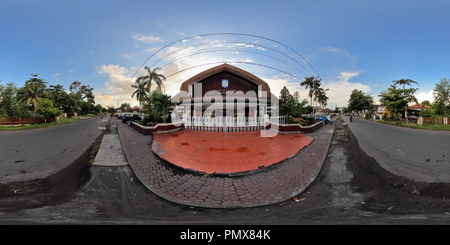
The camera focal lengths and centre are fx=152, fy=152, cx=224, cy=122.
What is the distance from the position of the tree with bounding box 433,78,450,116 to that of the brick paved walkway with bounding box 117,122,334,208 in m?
30.9

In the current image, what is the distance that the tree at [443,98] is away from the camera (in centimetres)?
2072

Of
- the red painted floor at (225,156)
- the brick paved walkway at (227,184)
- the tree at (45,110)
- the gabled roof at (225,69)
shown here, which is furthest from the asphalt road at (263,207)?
the tree at (45,110)

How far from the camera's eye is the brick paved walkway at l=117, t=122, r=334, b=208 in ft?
9.90

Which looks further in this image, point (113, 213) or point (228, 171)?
point (228, 171)

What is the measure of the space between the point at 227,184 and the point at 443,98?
114 feet

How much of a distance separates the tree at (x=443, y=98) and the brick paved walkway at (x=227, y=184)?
101 feet

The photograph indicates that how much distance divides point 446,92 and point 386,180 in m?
31.4

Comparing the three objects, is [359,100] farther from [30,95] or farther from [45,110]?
[30,95]

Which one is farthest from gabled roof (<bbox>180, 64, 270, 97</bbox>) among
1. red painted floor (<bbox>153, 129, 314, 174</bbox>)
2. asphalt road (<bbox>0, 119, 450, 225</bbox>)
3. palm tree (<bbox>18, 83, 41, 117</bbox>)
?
palm tree (<bbox>18, 83, 41, 117</bbox>)

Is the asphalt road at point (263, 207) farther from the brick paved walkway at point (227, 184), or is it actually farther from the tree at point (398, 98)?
the tree at point (398, 98)

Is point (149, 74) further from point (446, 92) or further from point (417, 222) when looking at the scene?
point (446, 92)

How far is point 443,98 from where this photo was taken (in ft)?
68.6

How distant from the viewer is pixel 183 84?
19.9m

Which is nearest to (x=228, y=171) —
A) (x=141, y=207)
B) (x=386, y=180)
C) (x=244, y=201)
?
(x=244, y=201)
